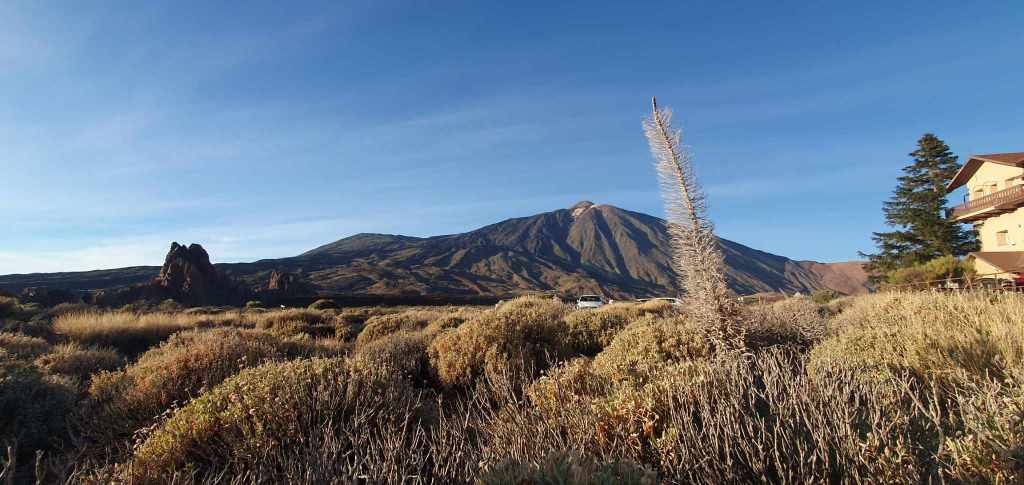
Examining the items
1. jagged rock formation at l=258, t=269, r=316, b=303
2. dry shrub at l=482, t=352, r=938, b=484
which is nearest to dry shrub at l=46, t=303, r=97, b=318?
dry shrub at l=482, t=352, r=938, b=484

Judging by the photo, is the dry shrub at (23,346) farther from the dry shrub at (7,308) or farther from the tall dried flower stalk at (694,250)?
the dry shrub at (7,308)

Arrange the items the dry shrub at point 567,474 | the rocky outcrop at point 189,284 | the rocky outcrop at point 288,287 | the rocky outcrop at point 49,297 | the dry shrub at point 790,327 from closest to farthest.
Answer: the dry shrub at point 567,474, the dry shrub at point 790,327, the rocky outcrop at point 49,297, the rocky outcrop at point 189,284, the rocky outcrop at point 288,287

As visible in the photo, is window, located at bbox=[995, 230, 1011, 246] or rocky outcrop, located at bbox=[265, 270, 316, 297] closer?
window, located at bbox=[995, 230, 1011, 246]

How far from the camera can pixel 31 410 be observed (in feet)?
15.4

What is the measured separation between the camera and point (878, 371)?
3.72 meters

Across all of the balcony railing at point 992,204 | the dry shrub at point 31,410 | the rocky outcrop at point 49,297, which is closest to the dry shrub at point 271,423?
the dry shrub at point 31,410

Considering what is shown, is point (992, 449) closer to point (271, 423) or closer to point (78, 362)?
point (271, 423)

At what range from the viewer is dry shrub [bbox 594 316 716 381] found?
14.7ft

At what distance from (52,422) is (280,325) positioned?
1134 cm

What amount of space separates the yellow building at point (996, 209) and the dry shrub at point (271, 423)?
91.8 ft

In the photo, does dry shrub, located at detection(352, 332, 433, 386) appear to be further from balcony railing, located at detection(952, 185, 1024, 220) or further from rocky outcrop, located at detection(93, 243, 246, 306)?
rocky outcrop, located at detection(93, 243, 246, 306)

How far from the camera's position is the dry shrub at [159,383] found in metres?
4.79

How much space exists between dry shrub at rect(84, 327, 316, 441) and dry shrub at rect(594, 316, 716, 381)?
12.3ft

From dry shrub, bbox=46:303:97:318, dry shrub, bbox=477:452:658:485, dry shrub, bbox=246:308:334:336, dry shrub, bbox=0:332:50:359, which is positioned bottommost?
dry shrub, bbox=246:308:334:336
